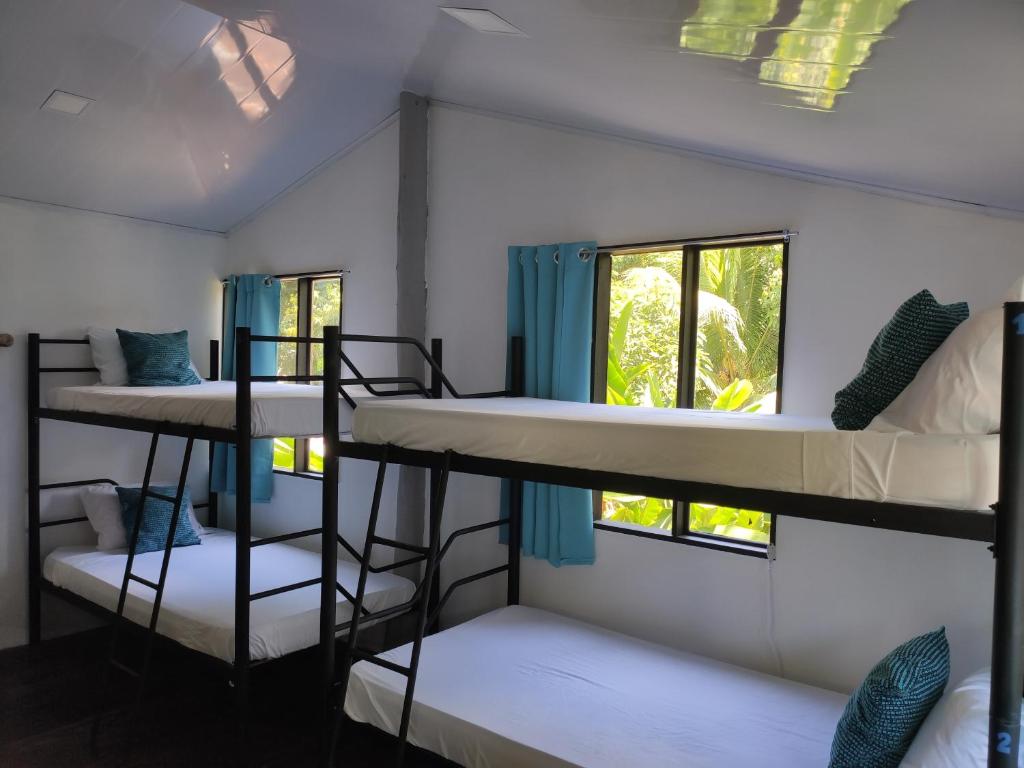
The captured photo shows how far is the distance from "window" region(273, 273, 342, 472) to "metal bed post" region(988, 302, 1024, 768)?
3755 millimetres

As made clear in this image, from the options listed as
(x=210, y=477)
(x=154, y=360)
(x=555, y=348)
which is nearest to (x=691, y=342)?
(x=555, y=348)

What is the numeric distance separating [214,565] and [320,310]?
1.66 metres

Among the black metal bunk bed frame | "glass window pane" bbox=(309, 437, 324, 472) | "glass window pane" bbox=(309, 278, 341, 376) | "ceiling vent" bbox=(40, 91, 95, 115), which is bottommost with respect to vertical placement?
"glass window pane" bbox=(309, 437, 324, 472)

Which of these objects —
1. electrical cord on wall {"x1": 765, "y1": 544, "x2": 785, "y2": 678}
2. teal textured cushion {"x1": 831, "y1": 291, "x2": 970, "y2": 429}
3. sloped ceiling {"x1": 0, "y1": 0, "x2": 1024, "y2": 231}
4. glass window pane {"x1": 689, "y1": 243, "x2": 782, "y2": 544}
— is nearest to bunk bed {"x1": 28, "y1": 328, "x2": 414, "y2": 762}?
sloped ceiling {"x1": 0, "y1": 0, "x2": 1024, "y2": 231}

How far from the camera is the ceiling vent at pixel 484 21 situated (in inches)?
84.2

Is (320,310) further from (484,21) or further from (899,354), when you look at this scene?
(899,354)

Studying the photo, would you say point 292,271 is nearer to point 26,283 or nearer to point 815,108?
point 26,283

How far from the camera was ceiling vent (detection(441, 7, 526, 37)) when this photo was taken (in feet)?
7.02

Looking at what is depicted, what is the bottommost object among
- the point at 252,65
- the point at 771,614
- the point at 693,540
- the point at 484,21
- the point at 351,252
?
the point at 771,614

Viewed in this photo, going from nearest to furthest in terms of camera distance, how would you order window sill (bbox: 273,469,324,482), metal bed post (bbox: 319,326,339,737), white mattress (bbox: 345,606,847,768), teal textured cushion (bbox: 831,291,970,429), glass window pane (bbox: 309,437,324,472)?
1. teal textured cushion (bbox: 831,291,970,429)
2. white mattress (bbox: 345,606,847,768)
3. metal bed post (bbox: 319,326,339,737)
4. window sill (bbox: 273,469,324,482)
5. glass window pane (bbox: 309,437,324,472)

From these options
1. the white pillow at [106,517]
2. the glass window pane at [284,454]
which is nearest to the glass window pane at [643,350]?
the glass window pane at [284,454]

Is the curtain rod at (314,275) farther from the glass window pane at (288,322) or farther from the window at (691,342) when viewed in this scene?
the window at (691,342)

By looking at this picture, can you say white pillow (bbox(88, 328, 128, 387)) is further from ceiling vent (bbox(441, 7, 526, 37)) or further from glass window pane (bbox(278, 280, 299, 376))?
ceiling vent (bbox(441, 7, 526, 37))

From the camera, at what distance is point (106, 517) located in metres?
4.33
